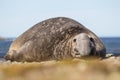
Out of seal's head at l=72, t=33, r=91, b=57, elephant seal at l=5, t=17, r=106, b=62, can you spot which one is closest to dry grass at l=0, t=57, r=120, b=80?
seal's head at l=72, t=33, r=91, b=57

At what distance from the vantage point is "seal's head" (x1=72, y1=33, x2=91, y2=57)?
11211 mm

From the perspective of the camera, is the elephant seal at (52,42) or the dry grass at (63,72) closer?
the dry grass at (63,72)

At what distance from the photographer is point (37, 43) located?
546 inches

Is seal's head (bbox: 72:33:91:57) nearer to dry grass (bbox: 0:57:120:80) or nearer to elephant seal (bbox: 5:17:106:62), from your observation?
elephant seal (bbox: 5:17:106:62)

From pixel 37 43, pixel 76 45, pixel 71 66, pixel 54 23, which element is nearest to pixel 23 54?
pixel 37 43

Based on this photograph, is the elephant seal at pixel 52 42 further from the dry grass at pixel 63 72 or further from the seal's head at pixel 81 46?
the dry grass at pixel 63 72

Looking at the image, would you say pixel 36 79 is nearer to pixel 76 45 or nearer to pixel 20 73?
pixel 20 73

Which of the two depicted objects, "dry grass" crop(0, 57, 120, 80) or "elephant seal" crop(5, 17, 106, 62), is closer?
"dry grass" crop(0, 57, 120, 80)

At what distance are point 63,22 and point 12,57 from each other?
2.80m

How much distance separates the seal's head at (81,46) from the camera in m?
11.2

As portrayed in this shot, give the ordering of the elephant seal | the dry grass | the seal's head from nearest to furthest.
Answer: the dry grass → the seal's head → the elephant seal

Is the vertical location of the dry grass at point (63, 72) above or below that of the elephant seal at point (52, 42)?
below

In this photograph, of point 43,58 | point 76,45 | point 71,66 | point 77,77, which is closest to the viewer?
point 77,77

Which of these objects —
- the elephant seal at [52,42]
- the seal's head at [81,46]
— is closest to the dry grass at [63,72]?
the seal's head at [81,46]
